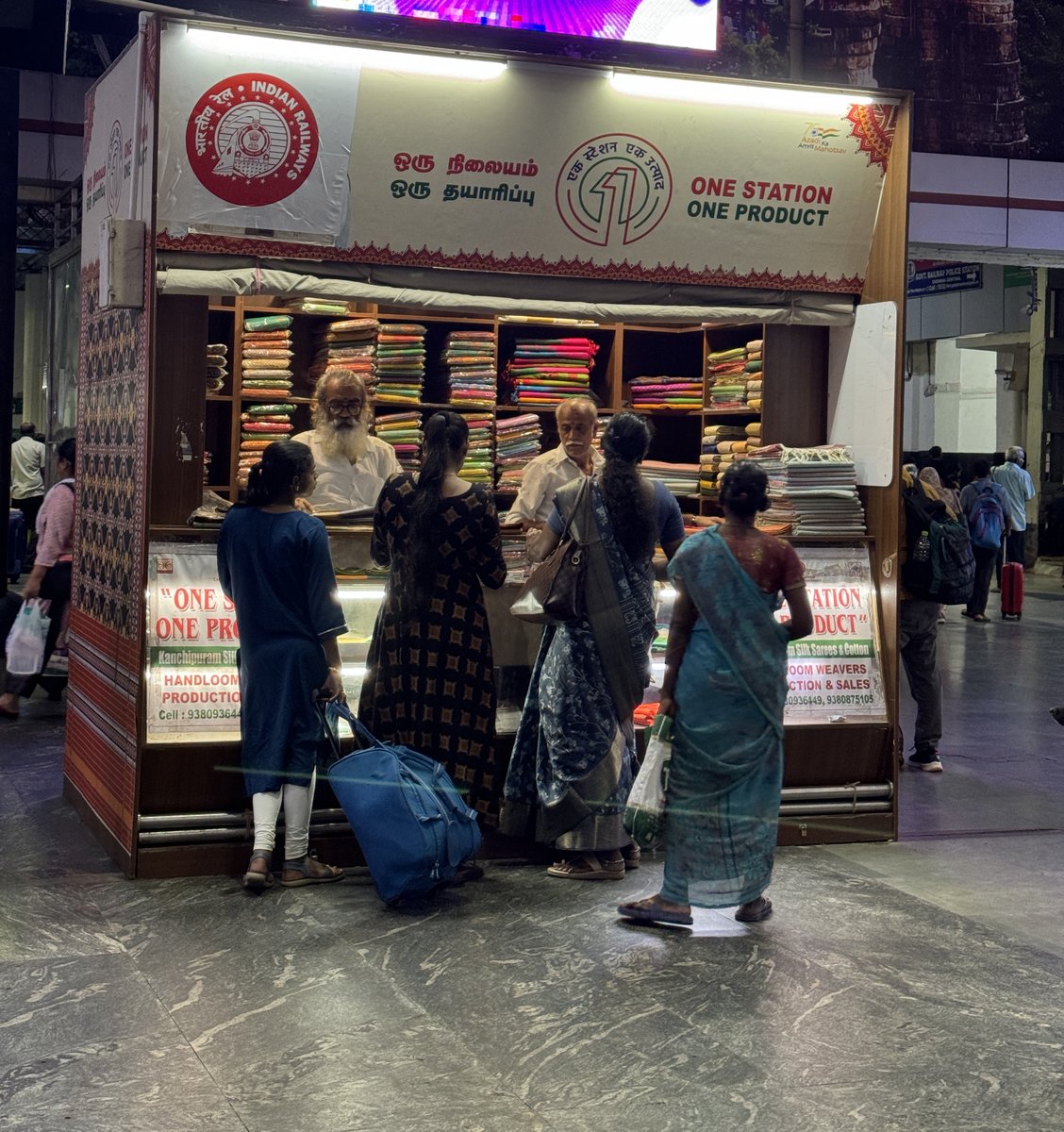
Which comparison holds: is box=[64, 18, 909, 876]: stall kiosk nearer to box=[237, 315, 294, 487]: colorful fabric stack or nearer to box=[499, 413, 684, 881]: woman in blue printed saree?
box=[499, 413, 684, 881]: woman in blue printed saree

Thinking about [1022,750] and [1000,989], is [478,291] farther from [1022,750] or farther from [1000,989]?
[1022,750]

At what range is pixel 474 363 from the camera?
28.4ft

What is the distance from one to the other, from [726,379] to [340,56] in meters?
2.91

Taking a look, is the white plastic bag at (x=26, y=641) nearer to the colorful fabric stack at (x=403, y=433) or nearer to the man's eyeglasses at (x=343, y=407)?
the colorful fabric stack at (x=403, y=433)

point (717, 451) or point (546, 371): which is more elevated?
point (546, 371)

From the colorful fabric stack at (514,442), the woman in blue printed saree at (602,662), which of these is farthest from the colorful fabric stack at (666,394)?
the woman in blue printed saree at (602,662)

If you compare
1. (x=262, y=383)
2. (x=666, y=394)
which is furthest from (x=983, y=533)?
(x=262, y=383)

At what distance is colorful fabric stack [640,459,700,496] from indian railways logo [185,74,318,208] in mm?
2937

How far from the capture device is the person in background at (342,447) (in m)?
7.25

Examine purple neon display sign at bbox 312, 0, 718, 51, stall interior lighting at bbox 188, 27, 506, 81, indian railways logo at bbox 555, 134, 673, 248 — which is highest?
purple neon display sign at bbox 312, 0, 718, 51

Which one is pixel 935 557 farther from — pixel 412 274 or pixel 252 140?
pixel 252 140

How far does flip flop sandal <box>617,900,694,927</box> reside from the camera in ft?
17.5

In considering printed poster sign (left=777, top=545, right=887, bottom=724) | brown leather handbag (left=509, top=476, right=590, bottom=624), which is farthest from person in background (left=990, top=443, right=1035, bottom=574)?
brown leather handbag (left=509, top=476, right=590, bottom=624)

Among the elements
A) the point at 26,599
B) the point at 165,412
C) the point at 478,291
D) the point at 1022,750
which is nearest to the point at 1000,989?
the point at 478,291
